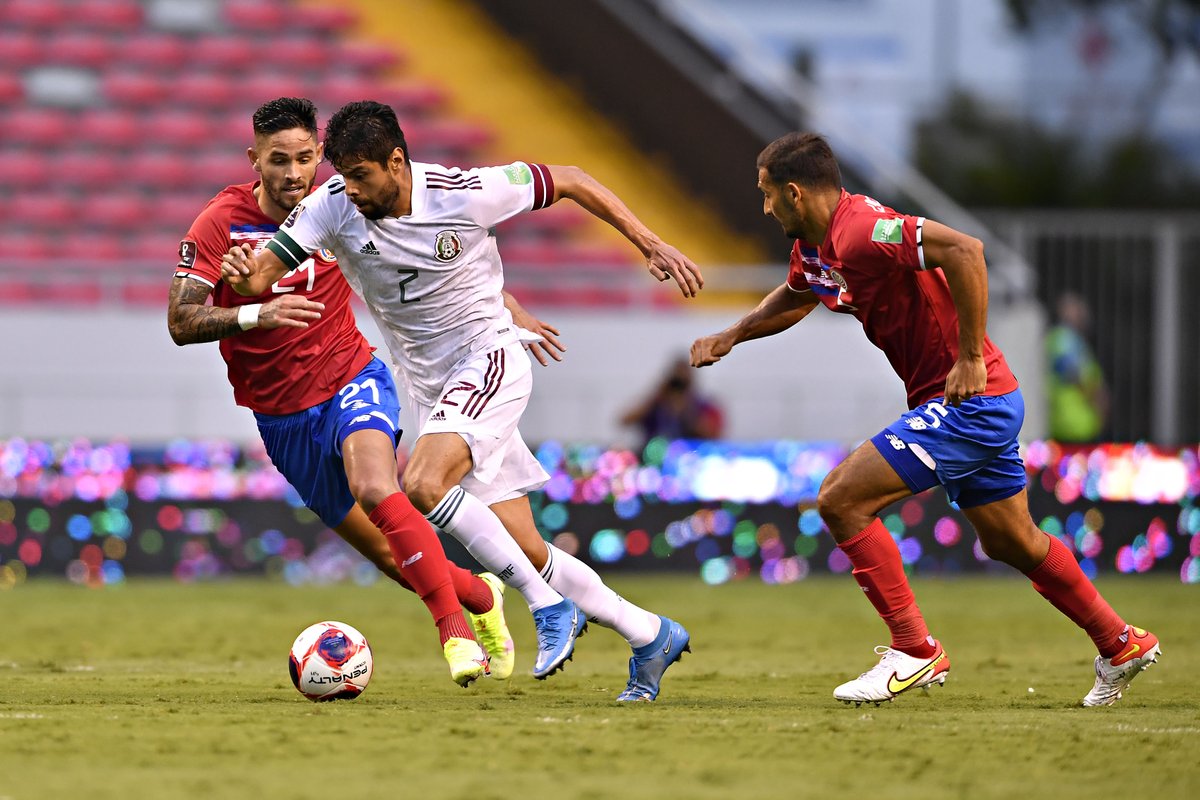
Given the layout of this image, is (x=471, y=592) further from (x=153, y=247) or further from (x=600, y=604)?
(x=153, y=247)

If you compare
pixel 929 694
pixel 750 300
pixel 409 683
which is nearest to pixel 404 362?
pixel 409 683

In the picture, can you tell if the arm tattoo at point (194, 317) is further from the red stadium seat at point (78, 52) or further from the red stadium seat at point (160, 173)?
the red stadium seat at point (78, 52)

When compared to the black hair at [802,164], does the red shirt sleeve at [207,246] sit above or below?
below

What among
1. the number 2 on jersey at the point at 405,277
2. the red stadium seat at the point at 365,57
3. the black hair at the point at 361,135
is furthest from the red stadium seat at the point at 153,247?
the black hair at the point at 361,135

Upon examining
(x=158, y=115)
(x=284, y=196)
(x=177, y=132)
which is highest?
(x=158, y=115)

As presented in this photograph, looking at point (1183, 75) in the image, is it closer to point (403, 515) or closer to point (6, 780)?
point (403, 515)

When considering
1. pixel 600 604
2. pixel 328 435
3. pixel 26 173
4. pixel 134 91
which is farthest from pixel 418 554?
pixel 134 91

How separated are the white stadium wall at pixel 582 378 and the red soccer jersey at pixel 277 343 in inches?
263

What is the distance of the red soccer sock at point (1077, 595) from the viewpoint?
6855mm

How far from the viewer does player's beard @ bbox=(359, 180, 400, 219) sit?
6754 millimetres

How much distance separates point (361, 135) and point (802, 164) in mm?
1527

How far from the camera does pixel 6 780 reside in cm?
489

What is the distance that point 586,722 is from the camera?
6.13m

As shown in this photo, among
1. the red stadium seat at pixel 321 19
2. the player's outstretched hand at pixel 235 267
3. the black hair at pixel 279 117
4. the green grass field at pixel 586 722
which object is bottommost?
the green grass field at pixel 586 722
